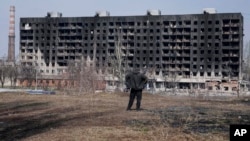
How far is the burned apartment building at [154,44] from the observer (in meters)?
109

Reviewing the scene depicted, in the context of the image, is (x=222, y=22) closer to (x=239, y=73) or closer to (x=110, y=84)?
(x=239, y=73)

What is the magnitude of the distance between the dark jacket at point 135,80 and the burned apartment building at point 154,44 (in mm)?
85853

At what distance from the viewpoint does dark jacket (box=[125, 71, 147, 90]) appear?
1691 centimetres

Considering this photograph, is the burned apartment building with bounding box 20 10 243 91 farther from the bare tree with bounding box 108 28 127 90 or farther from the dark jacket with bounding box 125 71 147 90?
the dark jacket with bounding box 125 71 147 90

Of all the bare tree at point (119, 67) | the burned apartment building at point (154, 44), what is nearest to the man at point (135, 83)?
the bare tree at point (119, 67)

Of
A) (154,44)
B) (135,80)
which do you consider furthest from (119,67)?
(135,80)

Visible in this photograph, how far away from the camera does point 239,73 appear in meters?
107

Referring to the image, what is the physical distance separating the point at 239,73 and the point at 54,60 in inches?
2320

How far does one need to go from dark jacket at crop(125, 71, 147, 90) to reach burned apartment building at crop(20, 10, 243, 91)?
8585cm

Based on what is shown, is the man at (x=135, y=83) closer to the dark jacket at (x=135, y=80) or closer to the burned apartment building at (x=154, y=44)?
the dark jacket at (x=135, y=80)

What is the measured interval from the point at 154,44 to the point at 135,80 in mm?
100848

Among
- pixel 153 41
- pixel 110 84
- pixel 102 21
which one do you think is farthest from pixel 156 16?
pixel 110 84

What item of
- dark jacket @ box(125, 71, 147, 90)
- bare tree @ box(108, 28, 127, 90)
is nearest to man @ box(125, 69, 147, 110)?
dark jacket @ box(125, 71, 147, 90)

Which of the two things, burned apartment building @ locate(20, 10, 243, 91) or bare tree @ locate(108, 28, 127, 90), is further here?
burned apartment building @ locate(20, 10, 243, 91)
